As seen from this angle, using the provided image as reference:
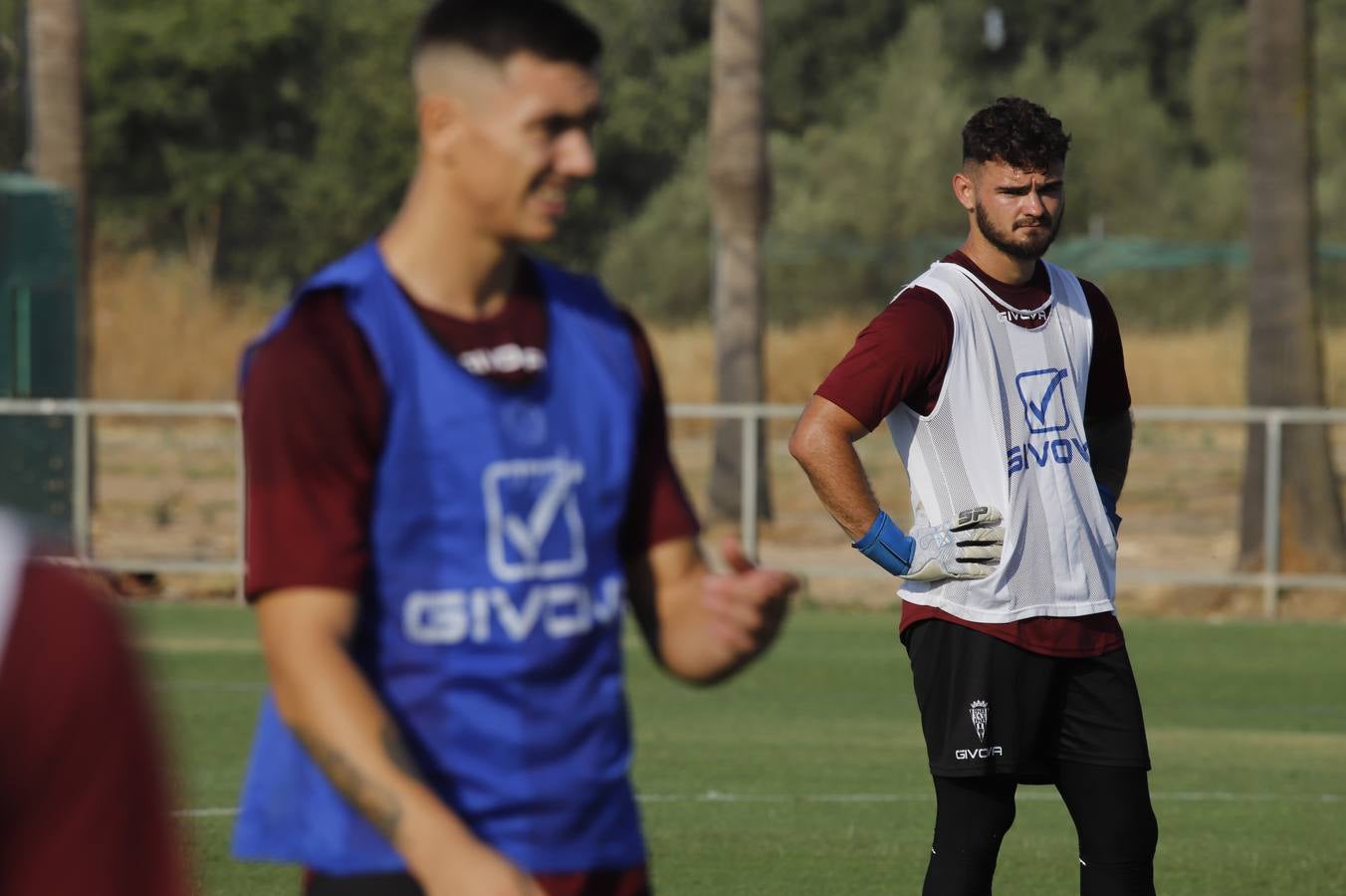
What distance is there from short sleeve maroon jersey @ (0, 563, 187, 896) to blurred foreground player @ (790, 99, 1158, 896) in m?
4.16

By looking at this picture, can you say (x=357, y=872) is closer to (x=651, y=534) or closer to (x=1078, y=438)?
(x=651, y=534)

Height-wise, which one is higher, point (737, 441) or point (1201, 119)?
point (1201, 119)

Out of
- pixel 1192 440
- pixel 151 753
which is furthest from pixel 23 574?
pixel 1192 440

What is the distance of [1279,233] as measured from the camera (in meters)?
18.2

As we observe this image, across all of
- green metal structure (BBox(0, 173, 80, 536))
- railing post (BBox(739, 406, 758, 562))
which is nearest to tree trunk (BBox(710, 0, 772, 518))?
railing post (BBox(739, 406, 758, 562))

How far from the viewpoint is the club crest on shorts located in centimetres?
547

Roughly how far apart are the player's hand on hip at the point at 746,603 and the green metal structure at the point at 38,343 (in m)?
14.5

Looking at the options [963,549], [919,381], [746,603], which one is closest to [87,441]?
[919,381]

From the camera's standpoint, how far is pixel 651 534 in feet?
10.9

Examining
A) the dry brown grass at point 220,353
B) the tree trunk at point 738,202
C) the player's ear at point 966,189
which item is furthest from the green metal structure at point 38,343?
the dry brown grass at point 220,353

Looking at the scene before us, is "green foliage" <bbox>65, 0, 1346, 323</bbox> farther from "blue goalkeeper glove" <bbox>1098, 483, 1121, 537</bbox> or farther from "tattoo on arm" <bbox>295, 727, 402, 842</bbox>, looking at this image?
"tattoo on arm" <bbox>295, 727, 402, 842</bbox>

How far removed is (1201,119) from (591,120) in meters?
54.3

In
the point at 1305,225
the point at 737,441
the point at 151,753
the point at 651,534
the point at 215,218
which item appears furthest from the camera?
the point at 215,218

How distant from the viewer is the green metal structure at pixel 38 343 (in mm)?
17344
